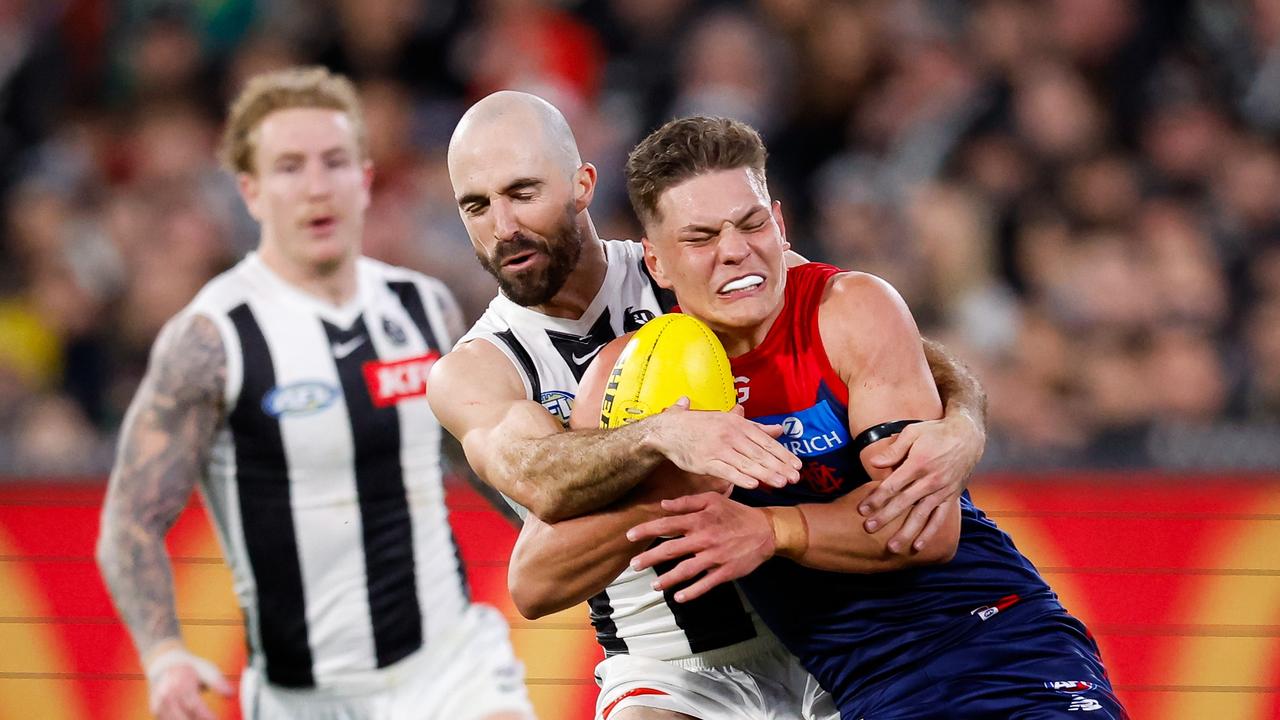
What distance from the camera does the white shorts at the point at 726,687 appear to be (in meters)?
3.79

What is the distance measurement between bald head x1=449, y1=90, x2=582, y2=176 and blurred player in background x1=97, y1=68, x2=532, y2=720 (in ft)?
4.57

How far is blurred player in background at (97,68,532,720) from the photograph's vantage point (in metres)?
4.73

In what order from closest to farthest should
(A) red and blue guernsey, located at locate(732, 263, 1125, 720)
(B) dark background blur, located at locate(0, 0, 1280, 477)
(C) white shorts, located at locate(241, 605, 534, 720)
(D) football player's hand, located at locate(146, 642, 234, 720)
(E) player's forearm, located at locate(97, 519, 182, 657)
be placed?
(A) red and blue guernsey, located at locate(732, 263, 1125, 720), (D) football player's hand, located at locate(146, 642, 234, 720), (E) player's forearm, located at locate(97, 519, 182, 657), (C) white shorts, located at locate(241, 605, 534, 720), (B) dark background blur, located at locate(0, 0, 1280, 477)

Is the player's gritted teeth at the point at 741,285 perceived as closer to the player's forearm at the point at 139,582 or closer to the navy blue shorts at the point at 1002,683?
the navy blue shorts at the point at 1002,683

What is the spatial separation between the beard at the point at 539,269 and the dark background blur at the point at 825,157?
119 inches

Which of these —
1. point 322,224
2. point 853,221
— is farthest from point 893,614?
point 853,221

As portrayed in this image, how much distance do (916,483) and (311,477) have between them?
7.76ft

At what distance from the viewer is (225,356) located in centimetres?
484

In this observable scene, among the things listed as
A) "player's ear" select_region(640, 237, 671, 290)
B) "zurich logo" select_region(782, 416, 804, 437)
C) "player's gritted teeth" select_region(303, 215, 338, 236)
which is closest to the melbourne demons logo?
"player's gritted teeth" select_region(303, 215, 338, 236)

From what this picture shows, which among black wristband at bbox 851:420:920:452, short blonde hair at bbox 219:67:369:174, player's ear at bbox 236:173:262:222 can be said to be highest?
short blonde hair at bbox 219:67:369:174

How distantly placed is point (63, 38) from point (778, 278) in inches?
236

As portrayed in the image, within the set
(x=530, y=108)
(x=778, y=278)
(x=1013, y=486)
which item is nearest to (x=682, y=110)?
(x=1013, y=486)

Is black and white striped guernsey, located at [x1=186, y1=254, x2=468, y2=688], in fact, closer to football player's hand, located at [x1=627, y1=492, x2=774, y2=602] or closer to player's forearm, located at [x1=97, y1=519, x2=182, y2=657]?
player's forearm, located at [x1=97, y1=519, x2=182, y2=657]

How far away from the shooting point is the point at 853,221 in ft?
23.1
